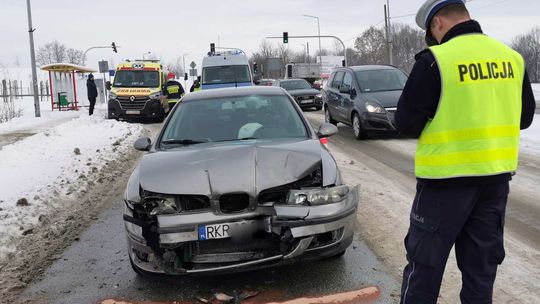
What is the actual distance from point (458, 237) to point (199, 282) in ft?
7.02

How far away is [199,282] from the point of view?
12.7ft

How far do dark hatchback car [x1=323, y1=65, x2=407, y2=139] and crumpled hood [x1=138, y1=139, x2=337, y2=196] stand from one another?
7067 mm

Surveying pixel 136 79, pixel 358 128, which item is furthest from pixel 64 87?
pixel 358 128

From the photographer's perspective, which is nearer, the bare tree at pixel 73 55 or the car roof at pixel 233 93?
the car roof at pixel 233 93

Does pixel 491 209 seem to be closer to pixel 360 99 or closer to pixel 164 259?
pixel 164 259

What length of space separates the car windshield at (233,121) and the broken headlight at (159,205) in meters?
1.09

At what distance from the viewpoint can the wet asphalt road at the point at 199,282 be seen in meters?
3.68

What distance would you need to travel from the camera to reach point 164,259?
11.4 feet

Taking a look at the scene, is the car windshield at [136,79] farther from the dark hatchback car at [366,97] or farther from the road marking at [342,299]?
the road marking at [342,299]

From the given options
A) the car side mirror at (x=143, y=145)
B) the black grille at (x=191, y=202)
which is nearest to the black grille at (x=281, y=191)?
the black grille at (x=191, y=202)

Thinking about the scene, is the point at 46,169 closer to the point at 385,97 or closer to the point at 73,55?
the point at 385,97

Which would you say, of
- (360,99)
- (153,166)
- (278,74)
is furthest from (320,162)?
(278,74)

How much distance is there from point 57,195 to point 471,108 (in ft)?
19.5

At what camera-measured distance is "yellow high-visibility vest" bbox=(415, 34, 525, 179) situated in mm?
2348
